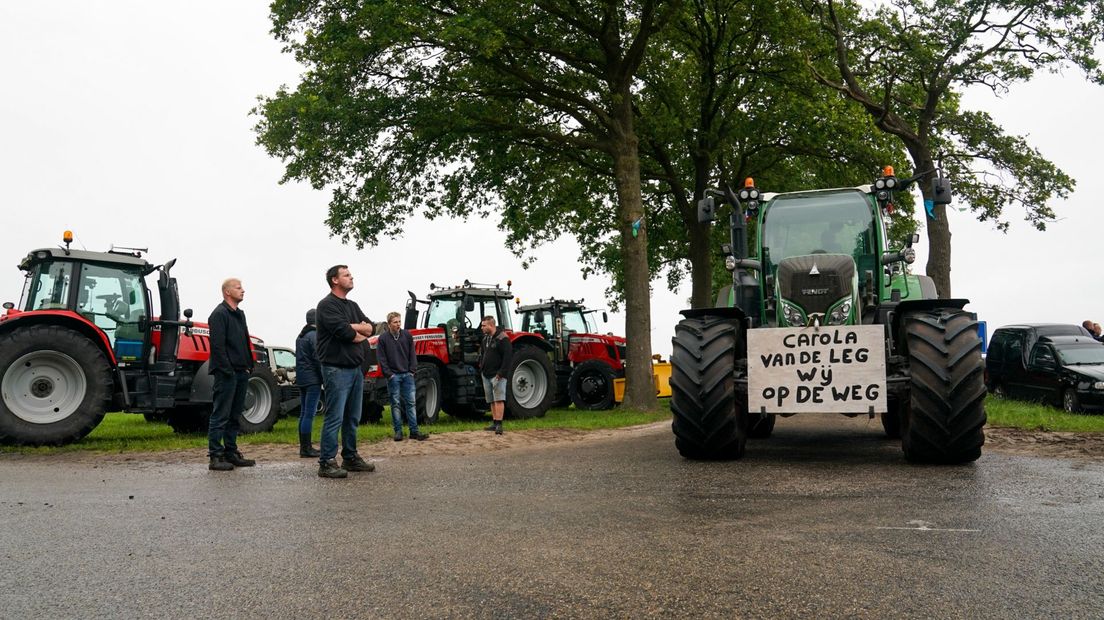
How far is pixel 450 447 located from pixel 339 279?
11.1 ft

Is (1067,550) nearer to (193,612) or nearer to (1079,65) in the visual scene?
(193,612)

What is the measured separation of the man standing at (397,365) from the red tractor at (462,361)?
3.03 metres

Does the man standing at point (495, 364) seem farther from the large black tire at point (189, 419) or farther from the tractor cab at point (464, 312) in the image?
the large black tire at point (189, 419)

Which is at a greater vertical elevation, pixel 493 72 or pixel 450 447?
pixel 493 72

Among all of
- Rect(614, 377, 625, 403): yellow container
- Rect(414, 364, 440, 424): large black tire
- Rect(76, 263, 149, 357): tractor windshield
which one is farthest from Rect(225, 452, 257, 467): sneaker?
Rect(614, 377, 625, 403): yellow container

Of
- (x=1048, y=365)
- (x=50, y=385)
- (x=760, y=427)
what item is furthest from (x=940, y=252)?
(x=50, y=385)

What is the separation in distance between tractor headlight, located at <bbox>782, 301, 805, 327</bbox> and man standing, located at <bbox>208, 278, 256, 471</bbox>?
18.2 ft

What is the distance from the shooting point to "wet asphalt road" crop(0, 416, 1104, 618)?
153 inches

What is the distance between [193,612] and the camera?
12.6 feet

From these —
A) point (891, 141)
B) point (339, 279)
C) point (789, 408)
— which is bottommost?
point (789, 408)

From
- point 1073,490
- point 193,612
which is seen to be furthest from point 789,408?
point 193,612

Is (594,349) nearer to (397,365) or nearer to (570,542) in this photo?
(397,365)

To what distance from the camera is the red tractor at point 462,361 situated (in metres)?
15.9

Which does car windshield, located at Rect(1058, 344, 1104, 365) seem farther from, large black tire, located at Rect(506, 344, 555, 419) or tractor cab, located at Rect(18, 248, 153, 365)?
tractor cab, located at Rect(18, 248, 153, 365)
